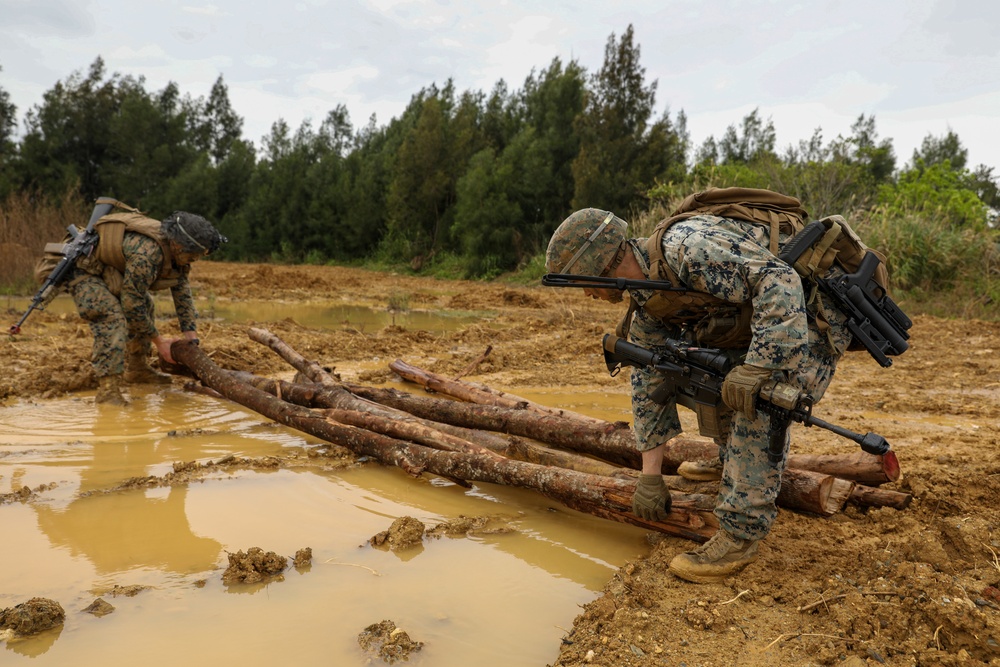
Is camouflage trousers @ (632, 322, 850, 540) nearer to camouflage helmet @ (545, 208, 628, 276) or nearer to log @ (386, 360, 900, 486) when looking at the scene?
log @ (386, 360, 900, 486)

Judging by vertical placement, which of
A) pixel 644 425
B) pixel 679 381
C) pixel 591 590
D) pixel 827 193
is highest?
pixel 827 193

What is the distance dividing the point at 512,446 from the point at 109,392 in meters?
3.90

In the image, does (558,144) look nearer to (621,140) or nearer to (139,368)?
(621,140)

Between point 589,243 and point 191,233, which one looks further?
point 191,233

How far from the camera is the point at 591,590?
2.79m

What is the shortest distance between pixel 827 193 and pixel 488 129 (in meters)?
16.7

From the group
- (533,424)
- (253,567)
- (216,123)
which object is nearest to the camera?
(253,567)

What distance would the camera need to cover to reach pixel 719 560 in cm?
268

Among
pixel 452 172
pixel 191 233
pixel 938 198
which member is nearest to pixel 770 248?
pixel 191 233

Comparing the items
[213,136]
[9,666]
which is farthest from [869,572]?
[213,136]

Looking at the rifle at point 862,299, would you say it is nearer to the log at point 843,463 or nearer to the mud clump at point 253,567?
the log at point 843,463

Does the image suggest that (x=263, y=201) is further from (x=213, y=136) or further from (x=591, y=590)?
(x=591, y=590)

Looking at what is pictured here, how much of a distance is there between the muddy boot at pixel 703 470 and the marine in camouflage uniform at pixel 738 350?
422mm

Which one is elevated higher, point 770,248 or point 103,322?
point 770,248
